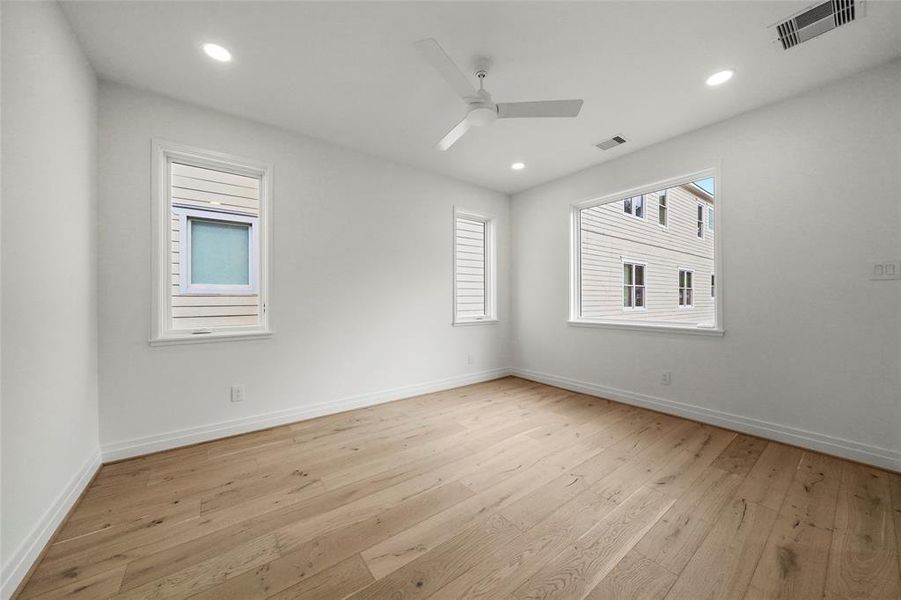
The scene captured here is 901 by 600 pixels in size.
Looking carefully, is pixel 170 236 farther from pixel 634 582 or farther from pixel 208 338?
pixel 634 582

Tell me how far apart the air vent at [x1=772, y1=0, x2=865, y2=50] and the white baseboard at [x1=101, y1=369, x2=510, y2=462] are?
13.3 feet

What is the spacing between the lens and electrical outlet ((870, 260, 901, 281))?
223cm

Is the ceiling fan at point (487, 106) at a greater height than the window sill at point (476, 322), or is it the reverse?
the ceiling fan at point (487, 106)

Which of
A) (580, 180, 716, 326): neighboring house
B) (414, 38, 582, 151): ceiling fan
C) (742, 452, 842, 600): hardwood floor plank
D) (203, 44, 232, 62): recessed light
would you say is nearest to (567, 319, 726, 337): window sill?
(580, 180, 716, 326): neighboring house

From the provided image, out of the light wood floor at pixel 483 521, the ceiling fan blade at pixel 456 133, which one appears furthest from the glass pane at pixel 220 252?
the ceiling fan blade at pixel 456 133

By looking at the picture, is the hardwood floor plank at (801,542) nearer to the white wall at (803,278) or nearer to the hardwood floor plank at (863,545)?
the hardwood floor plank at (863,545)

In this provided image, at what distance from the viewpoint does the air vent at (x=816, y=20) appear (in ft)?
6.03

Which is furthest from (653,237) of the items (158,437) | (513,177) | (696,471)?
(158,437)

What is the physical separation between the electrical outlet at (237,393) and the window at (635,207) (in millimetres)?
5201

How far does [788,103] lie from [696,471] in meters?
2.95

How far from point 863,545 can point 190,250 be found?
4585 mm

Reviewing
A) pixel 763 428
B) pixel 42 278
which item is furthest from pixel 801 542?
pixel 42 278

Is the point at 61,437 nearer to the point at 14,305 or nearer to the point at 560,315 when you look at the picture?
the point at 14,305

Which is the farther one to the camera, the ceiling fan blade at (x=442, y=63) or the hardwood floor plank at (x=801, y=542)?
the ceiling fan blade at (x=442, y=63)
